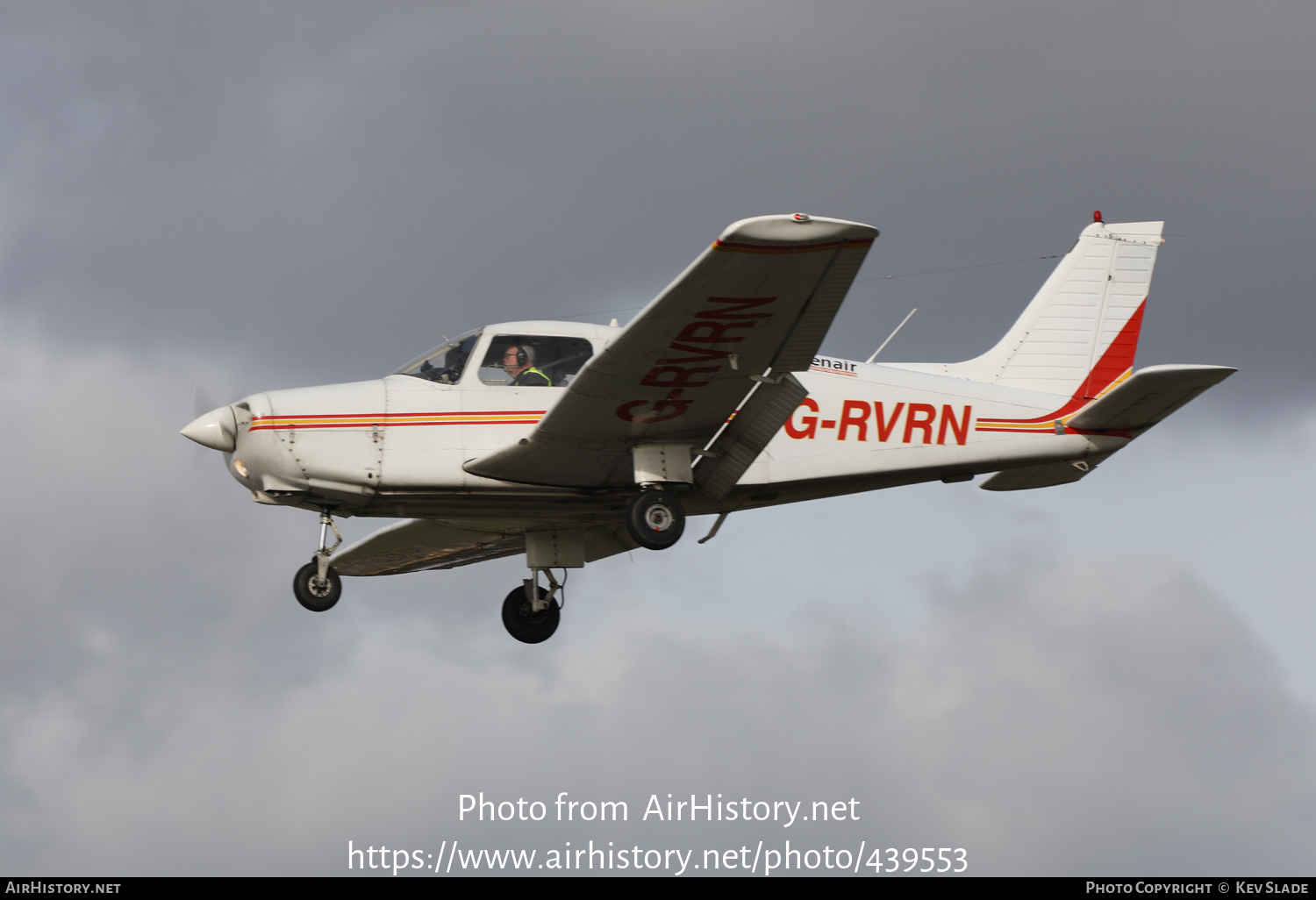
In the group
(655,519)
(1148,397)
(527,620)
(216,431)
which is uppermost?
(216,431)

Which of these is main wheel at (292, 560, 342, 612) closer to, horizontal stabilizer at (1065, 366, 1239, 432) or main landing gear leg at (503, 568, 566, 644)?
main landing gear leg at (503, 568, 566, 644)

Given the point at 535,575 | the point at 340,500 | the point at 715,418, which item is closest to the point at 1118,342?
the point at 715,418

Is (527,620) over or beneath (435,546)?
beneath

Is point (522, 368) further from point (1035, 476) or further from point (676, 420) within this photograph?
point (1035, 476)

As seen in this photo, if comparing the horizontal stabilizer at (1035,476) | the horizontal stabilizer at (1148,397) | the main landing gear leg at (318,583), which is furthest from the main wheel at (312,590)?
the horizontal stabilizer at (1148,397)

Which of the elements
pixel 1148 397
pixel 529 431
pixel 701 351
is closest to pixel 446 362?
pixel 529 431

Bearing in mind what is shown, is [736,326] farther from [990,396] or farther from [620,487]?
[990,396]

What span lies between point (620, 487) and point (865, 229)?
15.6 feet

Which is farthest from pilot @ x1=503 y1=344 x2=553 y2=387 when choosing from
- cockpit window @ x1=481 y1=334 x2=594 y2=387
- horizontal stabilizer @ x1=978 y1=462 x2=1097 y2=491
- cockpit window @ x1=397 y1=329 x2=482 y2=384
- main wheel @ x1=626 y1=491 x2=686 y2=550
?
horizontal stabilizer @ x1=978 y1=462 x2=1097 y2=491

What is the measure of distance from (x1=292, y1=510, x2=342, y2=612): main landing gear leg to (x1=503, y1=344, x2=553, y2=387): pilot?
2312 millimetres

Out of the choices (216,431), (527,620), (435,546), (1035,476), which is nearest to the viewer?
(216,431)

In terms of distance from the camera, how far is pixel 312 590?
14.5 meters

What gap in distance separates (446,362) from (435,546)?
13.5ft

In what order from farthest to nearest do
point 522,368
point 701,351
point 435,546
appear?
point 435,546
point 522,368
point 701,351
